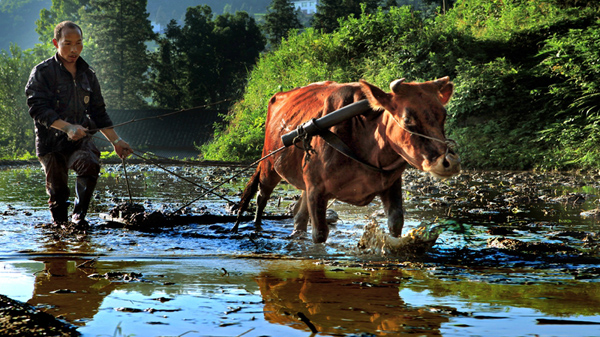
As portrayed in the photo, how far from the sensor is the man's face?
6.68 m

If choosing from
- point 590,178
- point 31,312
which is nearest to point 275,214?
point 31,312

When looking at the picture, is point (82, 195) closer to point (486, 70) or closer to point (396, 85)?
point (396, 85)

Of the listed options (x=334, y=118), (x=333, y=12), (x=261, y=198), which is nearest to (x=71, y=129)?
(x=261, y=198)

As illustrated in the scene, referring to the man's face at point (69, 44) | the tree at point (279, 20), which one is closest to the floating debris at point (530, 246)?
the man's face at point (69, 44)

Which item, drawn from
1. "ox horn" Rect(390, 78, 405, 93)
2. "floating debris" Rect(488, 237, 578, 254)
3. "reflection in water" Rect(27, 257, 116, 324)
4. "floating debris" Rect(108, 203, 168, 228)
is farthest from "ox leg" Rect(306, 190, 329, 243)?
"floating debris" Rect(108, 203, 168, 228)

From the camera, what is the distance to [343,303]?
367 centimetres

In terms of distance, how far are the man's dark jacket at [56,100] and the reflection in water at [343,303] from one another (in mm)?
3404

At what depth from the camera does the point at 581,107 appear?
630 inches

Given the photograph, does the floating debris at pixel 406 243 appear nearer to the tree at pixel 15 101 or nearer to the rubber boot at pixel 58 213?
the rubber boot at pixel 58 213

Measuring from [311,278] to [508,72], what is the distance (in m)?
14.3

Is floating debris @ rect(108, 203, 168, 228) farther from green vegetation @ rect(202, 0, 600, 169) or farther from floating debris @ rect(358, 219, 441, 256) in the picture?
green vegetation @ rect(202, 0, 600, 169)

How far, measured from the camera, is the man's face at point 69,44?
21.9 feet

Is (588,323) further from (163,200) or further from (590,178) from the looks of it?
(590,178)

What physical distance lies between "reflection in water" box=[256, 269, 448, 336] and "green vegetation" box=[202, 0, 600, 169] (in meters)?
11.6
